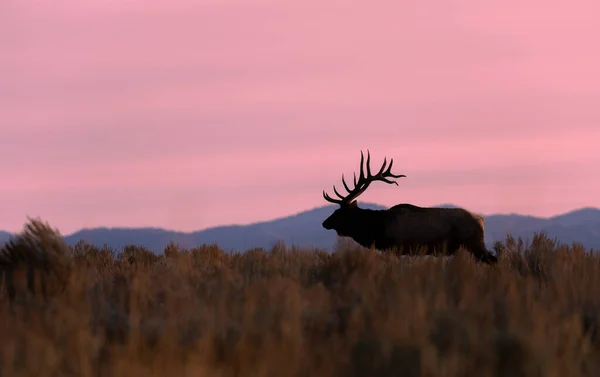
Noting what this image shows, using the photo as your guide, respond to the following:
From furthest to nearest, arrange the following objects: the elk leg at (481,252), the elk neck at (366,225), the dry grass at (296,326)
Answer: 1. the elk neck at (366,225)
2. the elk leg at (481,252)
3. the dry grass at (296,326)

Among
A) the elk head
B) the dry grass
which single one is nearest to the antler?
the elk head

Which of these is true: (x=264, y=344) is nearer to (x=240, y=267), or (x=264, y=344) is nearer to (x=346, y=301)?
(x=346, y=301)

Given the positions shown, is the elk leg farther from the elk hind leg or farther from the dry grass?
the dry grass

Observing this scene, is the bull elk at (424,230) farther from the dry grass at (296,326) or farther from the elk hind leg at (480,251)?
the dry grass at (296,326)

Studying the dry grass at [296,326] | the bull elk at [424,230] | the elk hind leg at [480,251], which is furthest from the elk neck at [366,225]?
the dry grass at [296,326]

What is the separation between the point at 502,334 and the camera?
5934mm

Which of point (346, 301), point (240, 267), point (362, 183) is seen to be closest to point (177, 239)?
point (362, 183)

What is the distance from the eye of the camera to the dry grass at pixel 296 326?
16.8 ft

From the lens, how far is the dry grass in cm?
513

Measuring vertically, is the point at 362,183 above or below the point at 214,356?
above

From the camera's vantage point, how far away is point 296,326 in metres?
5.79

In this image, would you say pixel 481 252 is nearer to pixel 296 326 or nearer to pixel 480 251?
pixel 480 251

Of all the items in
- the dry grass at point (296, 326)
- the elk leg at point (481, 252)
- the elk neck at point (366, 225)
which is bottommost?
the dry grass at point (296, 326)

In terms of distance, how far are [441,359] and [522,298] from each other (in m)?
2.38
